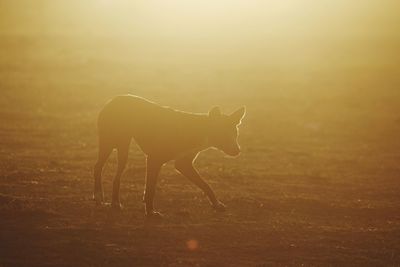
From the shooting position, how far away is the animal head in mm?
12289

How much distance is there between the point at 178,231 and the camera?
453 inches

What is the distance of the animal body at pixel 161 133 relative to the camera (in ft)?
40.4

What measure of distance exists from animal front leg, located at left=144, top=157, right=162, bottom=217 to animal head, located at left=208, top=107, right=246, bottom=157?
94 centimetres

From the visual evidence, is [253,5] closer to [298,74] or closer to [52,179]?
[298,74]

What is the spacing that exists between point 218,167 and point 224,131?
6325mm

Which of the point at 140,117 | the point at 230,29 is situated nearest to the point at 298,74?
the point at 230,29

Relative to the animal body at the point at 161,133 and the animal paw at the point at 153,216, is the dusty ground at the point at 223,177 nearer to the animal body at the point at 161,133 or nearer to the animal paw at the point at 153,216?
the animal paw at the point at 153,216

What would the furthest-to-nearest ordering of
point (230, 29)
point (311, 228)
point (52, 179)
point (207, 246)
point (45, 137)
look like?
1. point (230, 29)
2. point (45, 137)
3. point (52, 179)
4. point (311, 228)
5. point (207, 246)

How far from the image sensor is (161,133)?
1242cm

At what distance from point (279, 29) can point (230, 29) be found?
3327 mm

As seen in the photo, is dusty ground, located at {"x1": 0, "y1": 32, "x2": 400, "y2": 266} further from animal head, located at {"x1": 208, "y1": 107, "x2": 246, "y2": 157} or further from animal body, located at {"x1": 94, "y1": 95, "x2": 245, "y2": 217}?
animal head, located at {"x1": 208, "y1": 107, "x2": 246, "y2": 157}

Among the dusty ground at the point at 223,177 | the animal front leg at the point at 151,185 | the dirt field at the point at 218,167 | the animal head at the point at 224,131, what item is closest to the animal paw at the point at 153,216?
the animal front leg at the point at 151,185

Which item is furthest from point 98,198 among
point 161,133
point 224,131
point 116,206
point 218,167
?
point 218,167

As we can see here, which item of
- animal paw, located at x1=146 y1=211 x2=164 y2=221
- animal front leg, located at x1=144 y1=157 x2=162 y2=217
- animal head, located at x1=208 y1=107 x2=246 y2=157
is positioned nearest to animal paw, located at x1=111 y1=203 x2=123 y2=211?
animal front leg, located at x1=144 y1=157 x2=162 y2=217
